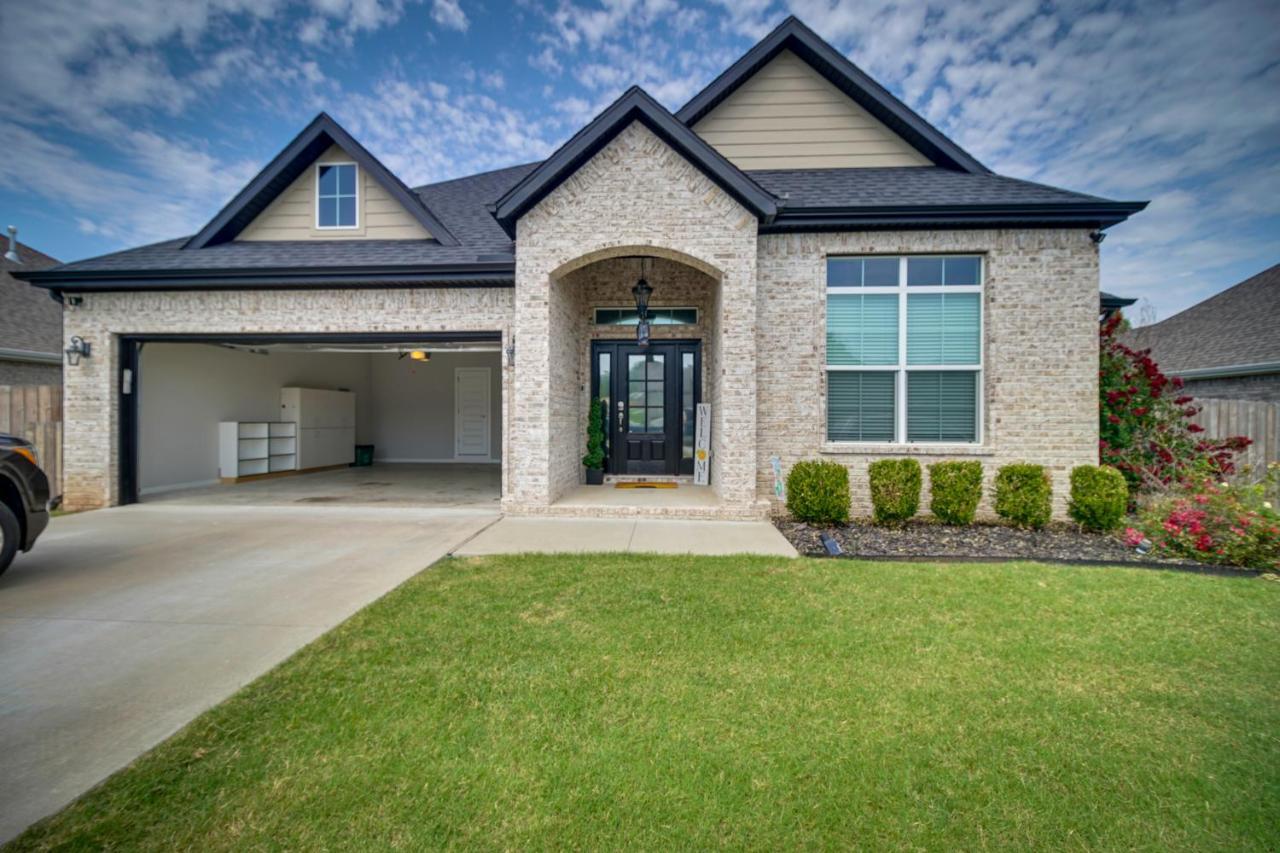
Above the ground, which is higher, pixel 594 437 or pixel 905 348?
pixel 905 348

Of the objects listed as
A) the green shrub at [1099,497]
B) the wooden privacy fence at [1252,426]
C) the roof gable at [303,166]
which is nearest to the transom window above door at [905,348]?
the green shrub at [1099,497]

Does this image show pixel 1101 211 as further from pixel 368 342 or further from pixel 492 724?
A: pixel 368 342

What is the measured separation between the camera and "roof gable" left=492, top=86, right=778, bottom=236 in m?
6.65

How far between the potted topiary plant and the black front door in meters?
0.24

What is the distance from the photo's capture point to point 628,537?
5.97m

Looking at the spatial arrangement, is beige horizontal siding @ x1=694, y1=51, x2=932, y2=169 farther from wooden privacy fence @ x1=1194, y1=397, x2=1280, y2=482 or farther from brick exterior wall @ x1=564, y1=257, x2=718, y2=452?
wooden privacy fence @ x1=1194, y1=397, x2=1280, y2=482

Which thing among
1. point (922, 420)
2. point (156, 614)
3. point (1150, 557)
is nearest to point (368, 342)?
point (156, 614)

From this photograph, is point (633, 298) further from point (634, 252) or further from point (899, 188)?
point (899, 188)

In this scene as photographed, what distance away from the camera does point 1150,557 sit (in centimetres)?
531

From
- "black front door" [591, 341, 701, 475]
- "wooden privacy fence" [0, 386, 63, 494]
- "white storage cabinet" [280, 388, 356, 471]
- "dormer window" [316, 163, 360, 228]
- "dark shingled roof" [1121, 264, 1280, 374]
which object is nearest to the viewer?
"wooden privacy fence" [0, 386, 63, 494]

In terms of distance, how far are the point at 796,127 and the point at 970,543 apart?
6.99m

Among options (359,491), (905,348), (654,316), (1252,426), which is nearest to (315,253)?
(359,491)

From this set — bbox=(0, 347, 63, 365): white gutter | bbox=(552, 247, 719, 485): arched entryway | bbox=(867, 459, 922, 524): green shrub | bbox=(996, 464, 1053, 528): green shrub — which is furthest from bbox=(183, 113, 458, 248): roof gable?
bbox=(996, 464, 1053, 528): green shrub

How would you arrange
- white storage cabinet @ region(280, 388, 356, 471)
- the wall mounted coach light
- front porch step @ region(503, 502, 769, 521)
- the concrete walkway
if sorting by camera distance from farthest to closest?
white storage cabinet @ region(280, 388, 356, 471) < the wall mounted coach light < front porch step @ region(503, 502, 769, 521) < the concrete walkway
